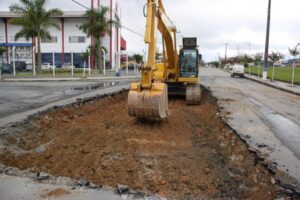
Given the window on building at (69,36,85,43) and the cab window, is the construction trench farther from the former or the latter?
the window on building at (69,36,85,43)

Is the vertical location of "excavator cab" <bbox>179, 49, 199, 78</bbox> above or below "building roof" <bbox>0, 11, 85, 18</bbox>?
below

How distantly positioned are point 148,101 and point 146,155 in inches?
83.3

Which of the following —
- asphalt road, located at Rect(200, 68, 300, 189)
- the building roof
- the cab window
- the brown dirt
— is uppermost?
the building roof

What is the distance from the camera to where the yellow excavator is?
1042cm

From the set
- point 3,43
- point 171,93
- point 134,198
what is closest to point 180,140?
point 134,198

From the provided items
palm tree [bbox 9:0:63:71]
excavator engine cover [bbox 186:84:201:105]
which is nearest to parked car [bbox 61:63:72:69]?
palm tree [bbox 9:0:63:71]

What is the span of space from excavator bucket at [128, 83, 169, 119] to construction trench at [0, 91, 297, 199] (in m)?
0.64

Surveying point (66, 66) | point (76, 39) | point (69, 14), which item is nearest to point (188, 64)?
point (66, 66)

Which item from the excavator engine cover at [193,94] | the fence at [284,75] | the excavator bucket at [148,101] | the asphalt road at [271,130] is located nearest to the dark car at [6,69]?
the fence at [284,75]

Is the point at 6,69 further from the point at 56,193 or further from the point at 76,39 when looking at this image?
the point at 56,193

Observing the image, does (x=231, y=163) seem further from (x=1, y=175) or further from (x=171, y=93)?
(x=171, y=93)

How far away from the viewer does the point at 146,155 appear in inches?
340

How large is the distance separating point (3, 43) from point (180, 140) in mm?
70589

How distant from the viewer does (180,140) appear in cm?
1030
